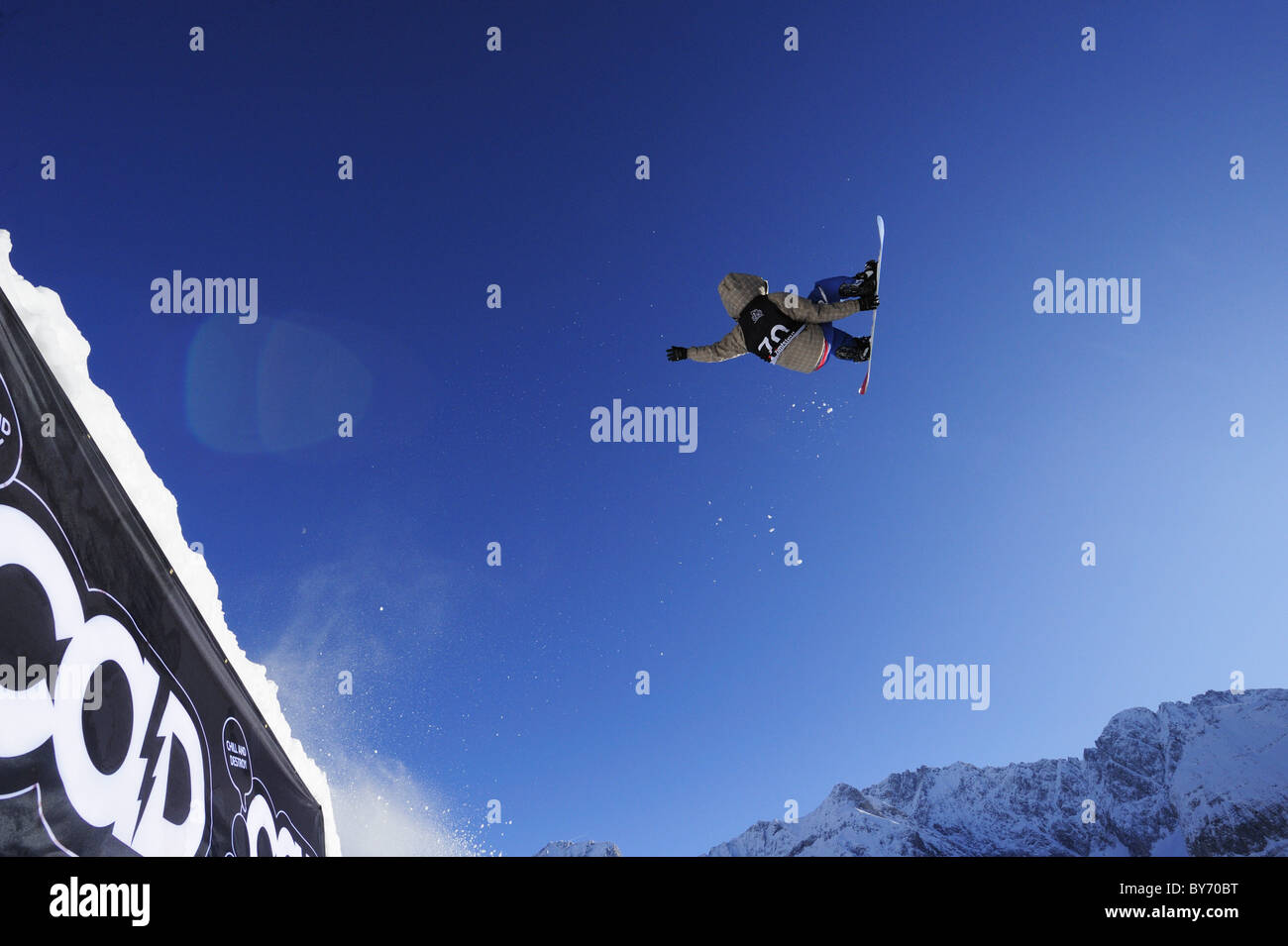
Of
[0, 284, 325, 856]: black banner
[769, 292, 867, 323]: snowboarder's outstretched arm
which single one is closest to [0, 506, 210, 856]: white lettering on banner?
[0, 284, 325, 856]: black banner

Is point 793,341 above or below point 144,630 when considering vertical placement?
above

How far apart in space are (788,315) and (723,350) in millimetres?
698

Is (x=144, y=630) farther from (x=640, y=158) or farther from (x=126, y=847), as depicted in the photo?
(x=640, y=158)

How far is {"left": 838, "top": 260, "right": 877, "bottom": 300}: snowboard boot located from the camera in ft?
16.4

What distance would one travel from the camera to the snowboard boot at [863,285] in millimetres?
4984

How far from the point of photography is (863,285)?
5.02 meters

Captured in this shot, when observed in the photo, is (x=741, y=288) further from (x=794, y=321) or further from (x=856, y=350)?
(x=856, y=350)

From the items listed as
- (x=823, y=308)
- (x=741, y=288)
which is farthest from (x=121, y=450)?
(x=823, y=308)

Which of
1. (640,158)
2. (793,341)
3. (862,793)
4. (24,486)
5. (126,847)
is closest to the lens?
(24,486)

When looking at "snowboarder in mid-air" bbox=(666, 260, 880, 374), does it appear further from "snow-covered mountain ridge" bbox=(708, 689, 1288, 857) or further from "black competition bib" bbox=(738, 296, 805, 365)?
"snow-covered mountain ridge" bbox=(708, 689, 1288, 857)
